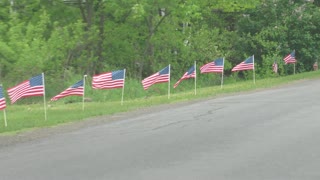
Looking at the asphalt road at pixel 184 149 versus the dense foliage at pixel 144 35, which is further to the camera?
the dense foliage at pixel 144 35

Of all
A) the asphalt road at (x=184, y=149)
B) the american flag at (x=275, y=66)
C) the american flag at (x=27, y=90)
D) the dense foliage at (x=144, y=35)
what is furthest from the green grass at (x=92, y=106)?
the dense foliage at (x=144, y=35)

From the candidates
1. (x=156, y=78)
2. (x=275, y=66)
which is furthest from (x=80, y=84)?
(x=275, y=66)

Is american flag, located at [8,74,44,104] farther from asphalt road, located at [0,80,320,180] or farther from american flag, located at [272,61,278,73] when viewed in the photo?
american flag, located at [272,61,278,73]

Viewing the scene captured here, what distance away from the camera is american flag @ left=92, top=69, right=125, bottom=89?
734 inches

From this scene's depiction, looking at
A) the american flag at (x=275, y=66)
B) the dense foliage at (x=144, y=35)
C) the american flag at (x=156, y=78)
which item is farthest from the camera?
the american flag at (x=275, y=66)

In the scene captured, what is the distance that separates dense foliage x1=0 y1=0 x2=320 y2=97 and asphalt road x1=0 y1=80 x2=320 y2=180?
414 inches

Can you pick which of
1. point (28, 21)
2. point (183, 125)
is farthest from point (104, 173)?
point (28, 21)

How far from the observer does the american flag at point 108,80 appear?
18.6 meters

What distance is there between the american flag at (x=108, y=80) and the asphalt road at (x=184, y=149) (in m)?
3.64

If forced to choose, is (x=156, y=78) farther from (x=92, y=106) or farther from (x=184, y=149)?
(x=184, y=149)

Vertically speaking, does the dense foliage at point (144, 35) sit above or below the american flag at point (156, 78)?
above

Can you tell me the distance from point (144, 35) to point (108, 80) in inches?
477

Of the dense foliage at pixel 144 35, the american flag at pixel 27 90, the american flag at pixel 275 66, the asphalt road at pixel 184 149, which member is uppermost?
the dense foliage at pixel 144 35

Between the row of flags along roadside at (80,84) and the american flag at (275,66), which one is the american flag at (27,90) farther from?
the american flag at (275,66)
